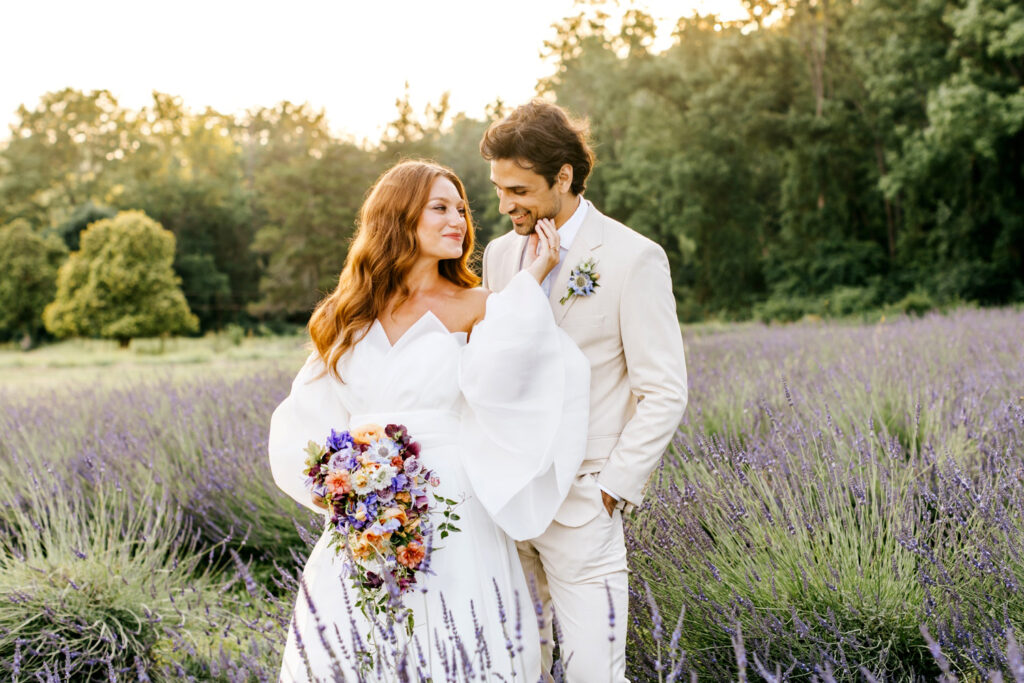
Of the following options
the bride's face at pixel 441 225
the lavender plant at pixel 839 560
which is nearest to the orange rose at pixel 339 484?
the bride's face at pixel 441 225

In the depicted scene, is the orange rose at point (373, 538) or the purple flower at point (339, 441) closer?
the orange rose at point (373, 538)

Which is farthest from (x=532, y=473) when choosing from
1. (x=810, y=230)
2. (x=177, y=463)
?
(x=810, y=230)

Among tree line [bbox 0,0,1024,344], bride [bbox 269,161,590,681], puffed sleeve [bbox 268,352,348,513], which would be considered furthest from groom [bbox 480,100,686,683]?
tree line [bbox 0,0,1024,344]

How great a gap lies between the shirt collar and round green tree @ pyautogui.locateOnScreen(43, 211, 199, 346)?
3379 cm

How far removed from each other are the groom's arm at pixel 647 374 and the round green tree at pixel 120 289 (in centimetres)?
3409

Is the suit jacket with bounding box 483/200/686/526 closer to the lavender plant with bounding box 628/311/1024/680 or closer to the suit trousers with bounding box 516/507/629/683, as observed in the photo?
the suit trousers with bounding box 516/507/629/683

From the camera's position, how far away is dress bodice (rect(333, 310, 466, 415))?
2.46 metres

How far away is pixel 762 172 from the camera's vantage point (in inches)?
1195

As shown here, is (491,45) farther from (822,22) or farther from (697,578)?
(697,578)

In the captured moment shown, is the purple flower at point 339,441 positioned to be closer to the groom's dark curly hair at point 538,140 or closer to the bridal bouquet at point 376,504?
the bridal bouquet at point 376,504

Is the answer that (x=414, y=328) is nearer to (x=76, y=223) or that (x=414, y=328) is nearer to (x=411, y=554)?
(x=411, y=554)

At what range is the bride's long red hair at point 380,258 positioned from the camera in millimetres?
2662

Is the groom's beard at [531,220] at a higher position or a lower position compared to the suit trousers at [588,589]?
higher

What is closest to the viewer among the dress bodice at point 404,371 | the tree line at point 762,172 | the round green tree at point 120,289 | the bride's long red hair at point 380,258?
the dress bodice at point 404,371
